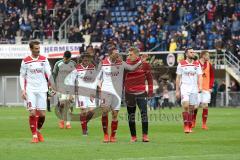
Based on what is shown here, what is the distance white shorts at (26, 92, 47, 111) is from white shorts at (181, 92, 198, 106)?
563 cm

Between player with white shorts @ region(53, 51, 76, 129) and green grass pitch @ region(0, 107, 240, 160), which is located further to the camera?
player with white shorts @ region(53, 51, 76, 129)

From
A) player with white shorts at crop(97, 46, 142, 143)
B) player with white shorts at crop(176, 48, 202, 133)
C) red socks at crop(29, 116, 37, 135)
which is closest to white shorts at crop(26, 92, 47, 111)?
red socks at crop(29, 116, 37, 135)

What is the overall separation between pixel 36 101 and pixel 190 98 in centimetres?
611

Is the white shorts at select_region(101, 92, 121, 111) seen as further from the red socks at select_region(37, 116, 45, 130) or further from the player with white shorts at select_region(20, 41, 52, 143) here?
the red socks at select_region(37, 116, 45, 130)

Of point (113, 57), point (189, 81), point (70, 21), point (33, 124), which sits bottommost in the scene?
point (33, 124)

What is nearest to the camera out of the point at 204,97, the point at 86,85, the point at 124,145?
the point at 124,145

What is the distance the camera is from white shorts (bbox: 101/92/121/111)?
769 inches

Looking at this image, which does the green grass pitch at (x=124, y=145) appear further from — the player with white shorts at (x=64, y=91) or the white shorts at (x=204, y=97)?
the player with white shorts at (x=64, y=91)

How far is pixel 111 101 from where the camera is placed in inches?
771

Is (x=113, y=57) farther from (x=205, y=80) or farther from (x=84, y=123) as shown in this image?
(x=205, y=80)

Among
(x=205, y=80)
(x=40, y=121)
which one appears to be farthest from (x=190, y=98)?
(x=40, y=121)

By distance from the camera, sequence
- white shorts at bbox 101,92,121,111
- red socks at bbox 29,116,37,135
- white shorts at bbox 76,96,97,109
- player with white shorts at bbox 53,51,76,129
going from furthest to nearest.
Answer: player with white shorts at bbox 53,51,76,129 → white shorts at bbox 76,96,97,109 → white shorts at bbox 101,92,121,111 → red socks at bbox 29,116,37,135

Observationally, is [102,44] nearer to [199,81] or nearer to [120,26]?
[120,26]

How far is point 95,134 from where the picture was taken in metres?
23.0
